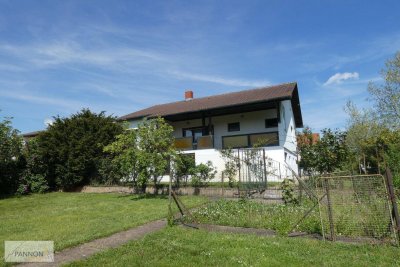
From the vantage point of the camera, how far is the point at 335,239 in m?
6.16

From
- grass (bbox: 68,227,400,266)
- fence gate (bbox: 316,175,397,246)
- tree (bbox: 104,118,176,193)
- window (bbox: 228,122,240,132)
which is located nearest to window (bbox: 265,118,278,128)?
window (bbox: 228,122,240,132)

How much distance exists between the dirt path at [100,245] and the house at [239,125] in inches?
464

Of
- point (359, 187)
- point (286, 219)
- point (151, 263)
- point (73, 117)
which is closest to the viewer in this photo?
point (151, 263)

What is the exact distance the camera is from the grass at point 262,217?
7168mm

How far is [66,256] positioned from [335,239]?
5.37 metres

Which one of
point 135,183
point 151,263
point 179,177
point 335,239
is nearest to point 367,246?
point 335,239

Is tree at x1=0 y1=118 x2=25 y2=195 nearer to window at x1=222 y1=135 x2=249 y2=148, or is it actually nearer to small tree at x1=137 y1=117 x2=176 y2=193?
small tree at x1=137 y1=117 x2=176 y2=193

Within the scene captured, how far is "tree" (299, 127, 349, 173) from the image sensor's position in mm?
16906

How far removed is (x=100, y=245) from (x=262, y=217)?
13.9ft

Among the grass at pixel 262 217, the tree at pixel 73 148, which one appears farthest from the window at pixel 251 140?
the grass at pixel 262 217

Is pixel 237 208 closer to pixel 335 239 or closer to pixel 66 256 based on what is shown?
pixel 335 239

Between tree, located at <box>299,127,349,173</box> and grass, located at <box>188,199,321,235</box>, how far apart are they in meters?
7.81

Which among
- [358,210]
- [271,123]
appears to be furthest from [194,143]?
[358,210]

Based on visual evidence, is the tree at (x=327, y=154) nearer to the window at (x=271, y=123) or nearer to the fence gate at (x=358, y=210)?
the window at (x=271, y=123)
